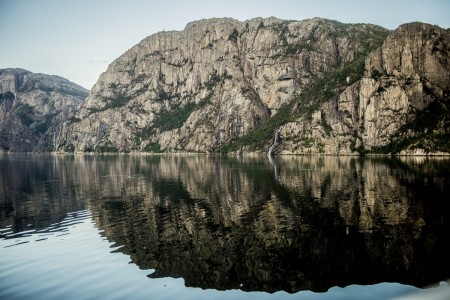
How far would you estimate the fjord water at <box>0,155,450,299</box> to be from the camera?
25.0m

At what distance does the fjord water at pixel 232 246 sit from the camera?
25.0 metres

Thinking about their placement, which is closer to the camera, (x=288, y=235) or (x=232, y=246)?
(x=232, y=246)

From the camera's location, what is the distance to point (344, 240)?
3438 cm

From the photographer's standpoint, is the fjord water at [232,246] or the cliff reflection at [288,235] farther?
the cliff reflection at [288,235]

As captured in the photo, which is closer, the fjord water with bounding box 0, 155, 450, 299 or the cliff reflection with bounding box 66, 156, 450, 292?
the fjord water with bounding box 0, 155, 450, 299

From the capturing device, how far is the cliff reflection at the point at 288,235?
88.0ft

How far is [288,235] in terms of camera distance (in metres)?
37.1

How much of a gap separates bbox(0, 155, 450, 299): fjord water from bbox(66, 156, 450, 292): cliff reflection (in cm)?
13

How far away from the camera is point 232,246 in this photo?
34.4 metres

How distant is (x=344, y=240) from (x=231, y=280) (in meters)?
Answer: 13.2

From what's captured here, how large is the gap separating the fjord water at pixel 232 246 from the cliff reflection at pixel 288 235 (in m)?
0.13

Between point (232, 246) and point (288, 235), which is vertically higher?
point (288, 235)

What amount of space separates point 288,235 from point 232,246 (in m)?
6.21

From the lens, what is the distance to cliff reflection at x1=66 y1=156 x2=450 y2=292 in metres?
26.8
